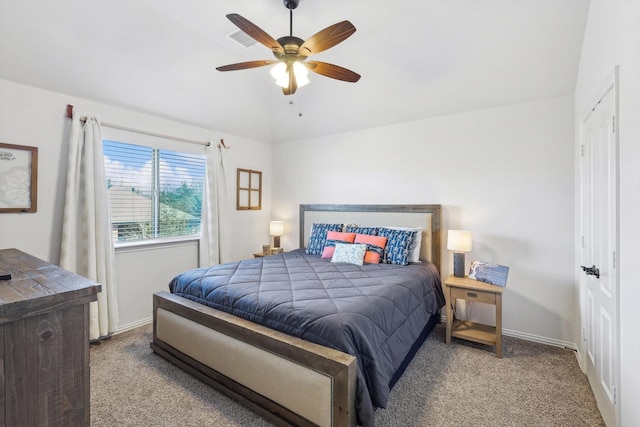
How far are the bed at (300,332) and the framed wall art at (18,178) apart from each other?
1.41 metres

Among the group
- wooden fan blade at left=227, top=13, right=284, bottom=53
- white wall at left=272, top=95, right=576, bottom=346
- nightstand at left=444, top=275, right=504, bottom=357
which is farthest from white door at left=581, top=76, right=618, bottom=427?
wooden fan blade at left=227, top=13, right=284, bottom=53

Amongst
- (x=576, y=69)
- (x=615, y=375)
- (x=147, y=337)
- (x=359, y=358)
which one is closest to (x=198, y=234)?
(x=147, y=337)

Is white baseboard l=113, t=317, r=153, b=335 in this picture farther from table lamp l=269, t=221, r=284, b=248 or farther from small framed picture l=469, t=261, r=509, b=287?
small framed picture l=469, t=261, r=509, b=287

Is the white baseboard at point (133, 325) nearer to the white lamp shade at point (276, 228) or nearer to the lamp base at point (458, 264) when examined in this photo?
the white lamp shade at point (276, 228)

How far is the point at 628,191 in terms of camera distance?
1490mm

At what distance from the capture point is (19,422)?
939 mm

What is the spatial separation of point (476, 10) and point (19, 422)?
3.45 metres

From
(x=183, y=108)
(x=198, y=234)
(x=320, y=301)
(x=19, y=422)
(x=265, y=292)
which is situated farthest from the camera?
(x=198, y=234)

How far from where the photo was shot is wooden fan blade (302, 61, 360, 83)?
226cm

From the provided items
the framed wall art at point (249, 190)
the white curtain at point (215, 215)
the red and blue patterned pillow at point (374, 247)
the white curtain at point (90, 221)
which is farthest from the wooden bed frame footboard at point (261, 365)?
the framed wall art at point (249, 190)

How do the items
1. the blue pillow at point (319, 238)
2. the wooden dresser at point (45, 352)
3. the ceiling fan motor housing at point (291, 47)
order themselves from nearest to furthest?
the wooden dresser at point (45, 352) < the ceiling fan motor housing at point (291, 47) < the blue pillow at point (319, 238)

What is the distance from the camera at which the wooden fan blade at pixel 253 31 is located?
→ 182 centimetres

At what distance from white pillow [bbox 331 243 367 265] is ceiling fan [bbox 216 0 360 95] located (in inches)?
68.2

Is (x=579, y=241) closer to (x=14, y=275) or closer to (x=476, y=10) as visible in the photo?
(x=476, y=10)
